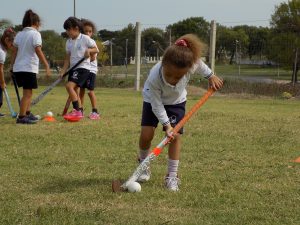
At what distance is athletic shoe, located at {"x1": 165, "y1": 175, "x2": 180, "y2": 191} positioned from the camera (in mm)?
3819

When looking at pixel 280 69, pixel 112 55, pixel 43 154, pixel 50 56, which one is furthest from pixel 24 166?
pixel 50 56

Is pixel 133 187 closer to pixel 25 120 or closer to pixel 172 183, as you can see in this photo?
pixel 172 183

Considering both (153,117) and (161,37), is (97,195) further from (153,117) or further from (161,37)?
(161,37)

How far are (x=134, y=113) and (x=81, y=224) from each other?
6.25 metres

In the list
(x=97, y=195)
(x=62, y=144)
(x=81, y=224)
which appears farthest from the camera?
(x=62, y=144)

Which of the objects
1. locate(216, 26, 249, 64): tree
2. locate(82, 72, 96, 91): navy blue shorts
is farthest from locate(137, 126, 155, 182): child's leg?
locate(216, 26, 249, 64): tree

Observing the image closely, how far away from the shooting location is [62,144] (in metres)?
5.68

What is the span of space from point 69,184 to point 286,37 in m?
18.0

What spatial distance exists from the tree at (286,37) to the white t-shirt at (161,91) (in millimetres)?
15873

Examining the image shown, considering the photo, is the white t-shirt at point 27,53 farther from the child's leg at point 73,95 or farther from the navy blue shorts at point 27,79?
the child's leg at point 73,95

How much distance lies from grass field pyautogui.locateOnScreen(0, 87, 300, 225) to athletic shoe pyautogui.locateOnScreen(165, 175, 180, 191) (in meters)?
0.06

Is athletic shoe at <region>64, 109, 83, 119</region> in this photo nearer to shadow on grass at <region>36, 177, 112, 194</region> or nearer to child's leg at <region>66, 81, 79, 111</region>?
child's leg at <region>66, 81, 79, 111</region>

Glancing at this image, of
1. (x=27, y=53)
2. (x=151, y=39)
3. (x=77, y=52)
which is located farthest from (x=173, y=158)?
(x=151, y=39)

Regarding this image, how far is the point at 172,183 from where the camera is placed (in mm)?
3855
